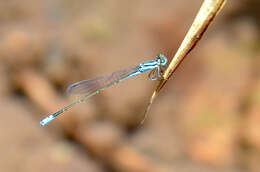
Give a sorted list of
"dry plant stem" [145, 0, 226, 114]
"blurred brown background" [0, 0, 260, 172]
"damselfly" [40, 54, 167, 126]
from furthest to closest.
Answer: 1. "blurred brown background" [0, 0, 260, 172]
2. "damselfly" [40, 54, 167, 126]
3. "dry plant stem" [145, 0, 226, 114]

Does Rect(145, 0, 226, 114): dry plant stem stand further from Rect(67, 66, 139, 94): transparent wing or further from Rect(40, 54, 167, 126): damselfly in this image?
Rect(67, 66, 139, 94): transparent wing

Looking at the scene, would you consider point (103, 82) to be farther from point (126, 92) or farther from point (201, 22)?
point (201, 22)

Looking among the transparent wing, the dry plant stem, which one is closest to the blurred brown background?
the transparent wing

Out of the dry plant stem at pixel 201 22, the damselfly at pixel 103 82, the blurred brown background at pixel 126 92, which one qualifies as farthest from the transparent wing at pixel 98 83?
Result: the dry plant stem at pixel 201 22

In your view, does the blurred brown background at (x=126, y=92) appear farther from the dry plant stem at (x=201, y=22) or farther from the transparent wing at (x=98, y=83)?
the dry plant stem at (x=201, y=22)

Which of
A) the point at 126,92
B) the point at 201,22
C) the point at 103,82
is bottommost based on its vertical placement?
the point at 201,22

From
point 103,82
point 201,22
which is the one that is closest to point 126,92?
point 103,82
